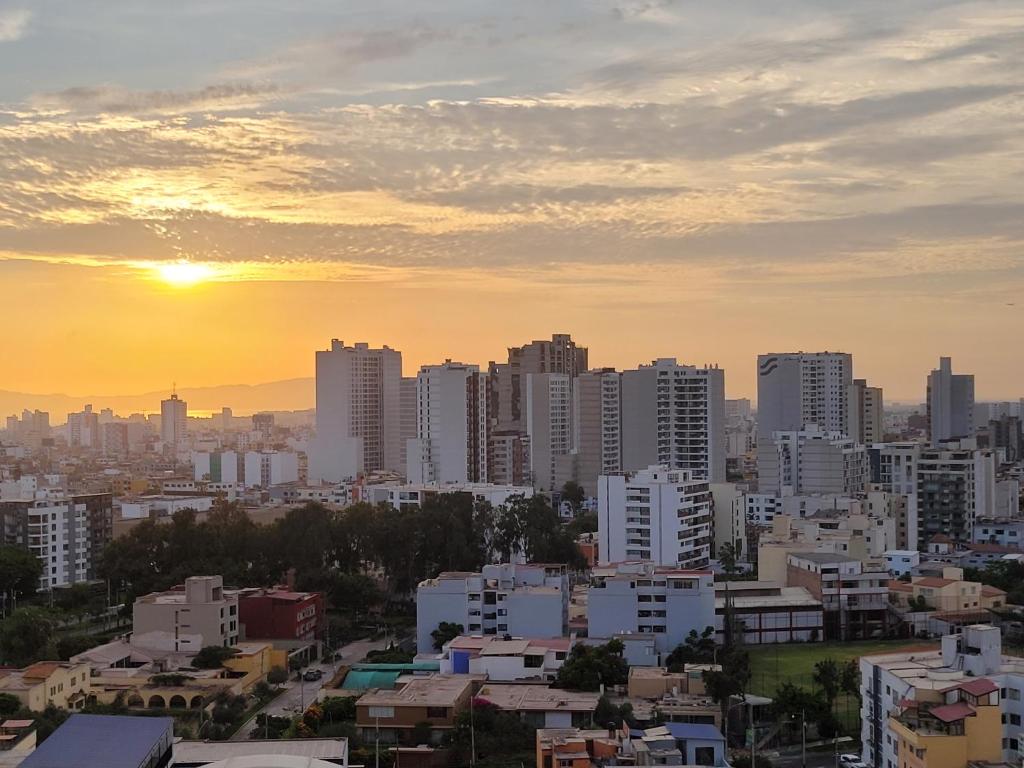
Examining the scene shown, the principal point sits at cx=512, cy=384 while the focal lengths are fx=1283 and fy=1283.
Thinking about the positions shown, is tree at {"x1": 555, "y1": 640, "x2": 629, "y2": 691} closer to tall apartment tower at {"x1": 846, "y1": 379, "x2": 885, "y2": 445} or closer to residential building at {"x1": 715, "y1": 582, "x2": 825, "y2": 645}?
residential building at {"x1": 715, "y1": 582, "x2": 825, "y2": 645}

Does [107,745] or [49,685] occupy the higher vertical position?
[107,745]

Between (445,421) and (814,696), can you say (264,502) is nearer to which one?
(445,421)

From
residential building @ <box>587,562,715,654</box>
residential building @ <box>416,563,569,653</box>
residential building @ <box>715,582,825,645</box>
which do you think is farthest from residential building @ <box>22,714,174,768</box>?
residential building @ <box>715,582,825,645</box>

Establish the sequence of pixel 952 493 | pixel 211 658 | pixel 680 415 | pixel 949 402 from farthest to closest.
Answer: pixel 949 402 < pixel 680 415 < pixel 952 493 < pixel 211 658

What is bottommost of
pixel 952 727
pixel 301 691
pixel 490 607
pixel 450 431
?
pixel 301 691

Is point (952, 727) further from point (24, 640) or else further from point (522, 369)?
point (522, 369)

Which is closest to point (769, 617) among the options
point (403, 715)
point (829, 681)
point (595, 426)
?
point (829, 681)

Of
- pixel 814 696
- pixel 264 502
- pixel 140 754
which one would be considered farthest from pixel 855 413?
pixel 140 754

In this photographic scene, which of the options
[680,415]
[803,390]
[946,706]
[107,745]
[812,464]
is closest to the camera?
[107,745]
